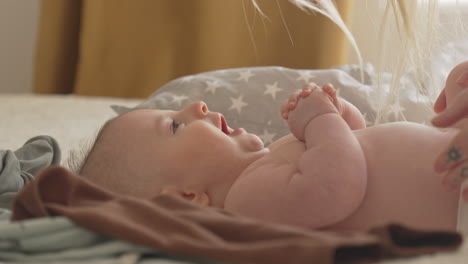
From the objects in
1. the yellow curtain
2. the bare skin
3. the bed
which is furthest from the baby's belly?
the yellow curtain

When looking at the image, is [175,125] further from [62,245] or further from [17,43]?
[17,43]

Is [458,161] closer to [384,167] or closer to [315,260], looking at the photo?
[384,167]

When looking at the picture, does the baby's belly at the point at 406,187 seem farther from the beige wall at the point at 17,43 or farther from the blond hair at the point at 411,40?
the beige wall at the point at 17,43

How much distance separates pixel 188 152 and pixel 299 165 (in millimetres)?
236

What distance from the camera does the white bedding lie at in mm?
1737

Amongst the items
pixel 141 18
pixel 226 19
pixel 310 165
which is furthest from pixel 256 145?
pixel 141 18

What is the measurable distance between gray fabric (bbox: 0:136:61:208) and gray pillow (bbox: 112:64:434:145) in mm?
234

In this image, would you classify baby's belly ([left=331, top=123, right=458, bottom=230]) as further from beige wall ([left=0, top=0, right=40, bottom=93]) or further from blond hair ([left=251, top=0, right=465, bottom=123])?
beige wall ([left=0, top=0, right=40, bottom=93])

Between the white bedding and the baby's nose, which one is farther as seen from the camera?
the white bedding

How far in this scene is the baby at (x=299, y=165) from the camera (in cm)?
92

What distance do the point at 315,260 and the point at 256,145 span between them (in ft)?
1.66

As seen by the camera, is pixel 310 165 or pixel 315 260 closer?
pixel 315 260

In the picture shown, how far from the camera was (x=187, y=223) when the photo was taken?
2.56 ft

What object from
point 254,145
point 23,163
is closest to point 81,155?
point 23,163
